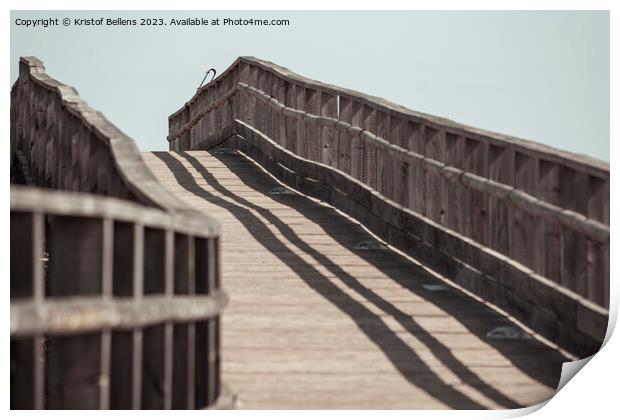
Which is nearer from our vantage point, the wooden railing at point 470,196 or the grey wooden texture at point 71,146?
the grey wooden texture at point 71,146

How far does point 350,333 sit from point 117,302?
3.40 metres

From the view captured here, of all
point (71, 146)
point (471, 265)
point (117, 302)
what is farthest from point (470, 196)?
point (117, 302)

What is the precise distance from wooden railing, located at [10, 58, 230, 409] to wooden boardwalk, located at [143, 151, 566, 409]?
87 centimetres

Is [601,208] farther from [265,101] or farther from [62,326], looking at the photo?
[265,101]

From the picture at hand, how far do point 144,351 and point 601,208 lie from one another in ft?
10.4

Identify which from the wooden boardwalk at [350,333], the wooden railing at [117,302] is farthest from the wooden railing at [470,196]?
the wooden railing at [117,302]

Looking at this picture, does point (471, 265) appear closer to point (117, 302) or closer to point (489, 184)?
point (489, 184)

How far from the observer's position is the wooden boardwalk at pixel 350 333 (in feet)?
28.0

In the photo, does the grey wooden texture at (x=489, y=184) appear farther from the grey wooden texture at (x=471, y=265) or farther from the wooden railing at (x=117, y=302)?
the wooden railing at (x=117, y=302)

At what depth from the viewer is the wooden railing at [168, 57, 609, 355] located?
30.5 feet

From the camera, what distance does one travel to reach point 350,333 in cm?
978

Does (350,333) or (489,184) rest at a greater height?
(489,184)

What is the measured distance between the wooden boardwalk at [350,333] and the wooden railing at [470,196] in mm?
230

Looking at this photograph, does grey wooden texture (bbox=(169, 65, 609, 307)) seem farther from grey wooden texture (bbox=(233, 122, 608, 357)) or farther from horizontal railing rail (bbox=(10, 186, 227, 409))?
horizontal railing rail (bbox=(10, 186, 227, 409))
